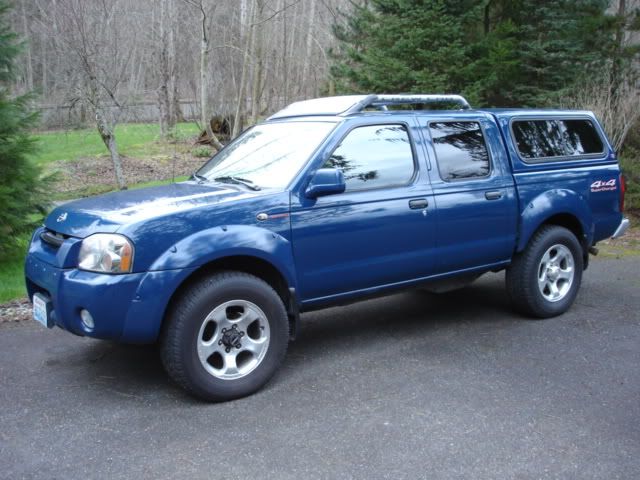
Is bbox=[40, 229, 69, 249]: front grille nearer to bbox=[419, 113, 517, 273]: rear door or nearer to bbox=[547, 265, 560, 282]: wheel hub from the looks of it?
bbox=[419, 113, 517, 273]: rear door

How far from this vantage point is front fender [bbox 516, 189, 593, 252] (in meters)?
5.61

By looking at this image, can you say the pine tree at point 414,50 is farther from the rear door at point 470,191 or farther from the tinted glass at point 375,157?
the tinted glass at point 375,157

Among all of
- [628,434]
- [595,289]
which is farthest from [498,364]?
[595,289]

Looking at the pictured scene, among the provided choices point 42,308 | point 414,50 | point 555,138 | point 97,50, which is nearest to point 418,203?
point 555,138

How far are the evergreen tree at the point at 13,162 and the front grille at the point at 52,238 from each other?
3786 mm

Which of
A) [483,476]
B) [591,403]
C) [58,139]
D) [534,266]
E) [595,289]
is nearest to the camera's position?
[483,476]

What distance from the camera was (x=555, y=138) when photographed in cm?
608

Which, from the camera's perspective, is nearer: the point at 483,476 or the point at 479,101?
the point at 483,476

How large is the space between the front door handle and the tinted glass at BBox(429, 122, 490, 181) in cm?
33

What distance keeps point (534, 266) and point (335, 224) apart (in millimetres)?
2185

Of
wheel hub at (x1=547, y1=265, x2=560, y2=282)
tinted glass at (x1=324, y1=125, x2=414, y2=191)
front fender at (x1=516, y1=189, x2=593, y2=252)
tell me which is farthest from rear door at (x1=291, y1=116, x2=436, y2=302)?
wheel hub at (x1=547, y1=265, x2=560, y2=282)

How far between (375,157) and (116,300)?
2208 millimetres

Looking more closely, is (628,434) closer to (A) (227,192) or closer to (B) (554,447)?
(B) (554,447)

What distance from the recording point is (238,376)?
4.18m
